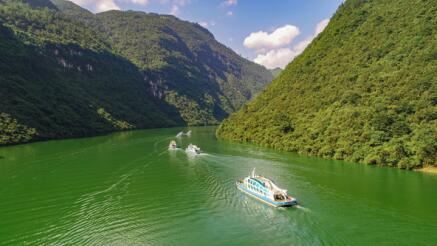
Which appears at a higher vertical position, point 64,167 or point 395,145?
point 395,145

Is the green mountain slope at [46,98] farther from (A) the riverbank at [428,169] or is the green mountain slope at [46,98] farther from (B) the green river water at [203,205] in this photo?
(A) the riverbank at [428,169]

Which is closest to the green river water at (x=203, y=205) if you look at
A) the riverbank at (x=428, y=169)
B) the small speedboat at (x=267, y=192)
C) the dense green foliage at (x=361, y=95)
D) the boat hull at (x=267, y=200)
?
the boat hull at (x=267, y=200)

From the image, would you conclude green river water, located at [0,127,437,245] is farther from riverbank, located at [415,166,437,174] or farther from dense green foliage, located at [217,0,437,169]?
dense green foliage, located at [217,0,437,169]

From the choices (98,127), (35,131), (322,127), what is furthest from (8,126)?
(322,127)

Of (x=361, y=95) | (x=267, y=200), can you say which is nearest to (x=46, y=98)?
(x=361, y=95)

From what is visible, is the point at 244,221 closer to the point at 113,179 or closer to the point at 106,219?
the point at 106,219

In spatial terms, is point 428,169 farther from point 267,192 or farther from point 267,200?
point 267,200
